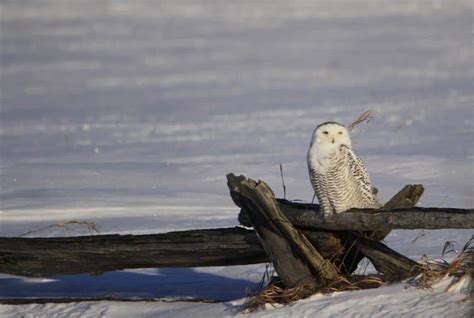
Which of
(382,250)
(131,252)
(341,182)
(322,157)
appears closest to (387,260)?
(382,250)

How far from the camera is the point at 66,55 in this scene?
64.7ft

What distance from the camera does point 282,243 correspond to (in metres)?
6.01

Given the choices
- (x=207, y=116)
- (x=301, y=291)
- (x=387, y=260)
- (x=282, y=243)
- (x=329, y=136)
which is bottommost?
(x=301, y=291)

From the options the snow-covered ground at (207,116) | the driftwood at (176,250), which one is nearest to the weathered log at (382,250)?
the driftwood at (176,250)

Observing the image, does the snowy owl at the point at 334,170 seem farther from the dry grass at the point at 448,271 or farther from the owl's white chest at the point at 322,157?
the dry grass at the point at 448,271

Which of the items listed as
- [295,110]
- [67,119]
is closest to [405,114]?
[295,110]

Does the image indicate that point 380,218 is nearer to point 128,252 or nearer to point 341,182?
point 341,182

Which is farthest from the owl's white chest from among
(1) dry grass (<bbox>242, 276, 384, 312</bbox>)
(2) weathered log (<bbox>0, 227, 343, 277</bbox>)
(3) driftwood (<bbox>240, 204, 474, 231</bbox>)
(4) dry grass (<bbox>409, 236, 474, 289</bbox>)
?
(4) dry grass (<bbox>409, 236, 474, 289</bbox>)

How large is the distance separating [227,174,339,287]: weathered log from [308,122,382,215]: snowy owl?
8.8 inches

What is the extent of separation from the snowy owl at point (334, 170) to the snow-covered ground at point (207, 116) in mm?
494

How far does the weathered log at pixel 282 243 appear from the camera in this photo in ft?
19.5

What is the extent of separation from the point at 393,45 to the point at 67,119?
7.45 meters

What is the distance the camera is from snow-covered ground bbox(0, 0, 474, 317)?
7430mm

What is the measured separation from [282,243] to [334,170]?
479 mm
